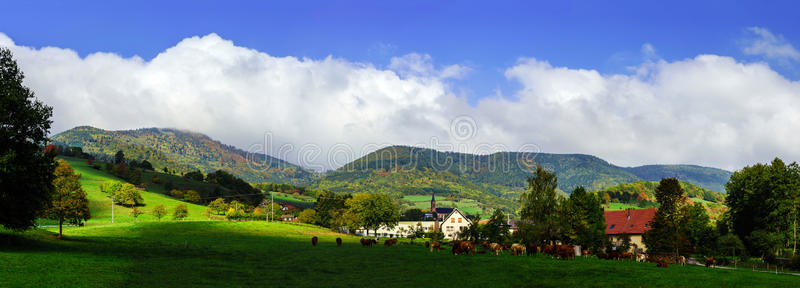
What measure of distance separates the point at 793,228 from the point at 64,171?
104 metres

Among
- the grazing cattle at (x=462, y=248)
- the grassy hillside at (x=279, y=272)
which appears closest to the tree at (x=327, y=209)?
the grazing cattle at (x=462, y=248)

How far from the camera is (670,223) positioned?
74.0 m

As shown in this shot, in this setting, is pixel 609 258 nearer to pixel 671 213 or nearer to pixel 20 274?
pixel 671 213

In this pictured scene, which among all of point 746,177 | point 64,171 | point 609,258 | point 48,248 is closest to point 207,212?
point 64,171

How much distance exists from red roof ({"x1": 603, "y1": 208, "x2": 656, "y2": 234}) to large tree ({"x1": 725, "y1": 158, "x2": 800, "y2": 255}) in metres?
14.7

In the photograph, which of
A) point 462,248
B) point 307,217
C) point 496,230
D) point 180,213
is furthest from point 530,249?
point 307,217

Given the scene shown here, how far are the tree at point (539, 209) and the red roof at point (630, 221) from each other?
128 feet

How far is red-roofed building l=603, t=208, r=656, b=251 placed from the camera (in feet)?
339

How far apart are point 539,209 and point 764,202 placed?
42.2 metres

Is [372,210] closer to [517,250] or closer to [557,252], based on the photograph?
[517,250]

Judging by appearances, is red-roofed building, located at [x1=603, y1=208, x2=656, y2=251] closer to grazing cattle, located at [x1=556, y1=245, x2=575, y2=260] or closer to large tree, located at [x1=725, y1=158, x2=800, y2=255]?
large tree, located at [x1=725, y1=158, x2=800, y2=255]

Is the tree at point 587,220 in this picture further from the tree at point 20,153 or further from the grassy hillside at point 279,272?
the tree at point 20,153

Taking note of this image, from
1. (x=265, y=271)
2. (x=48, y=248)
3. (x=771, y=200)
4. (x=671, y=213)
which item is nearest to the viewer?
(x=265, y=271)

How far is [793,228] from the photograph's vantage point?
78.2 metres
